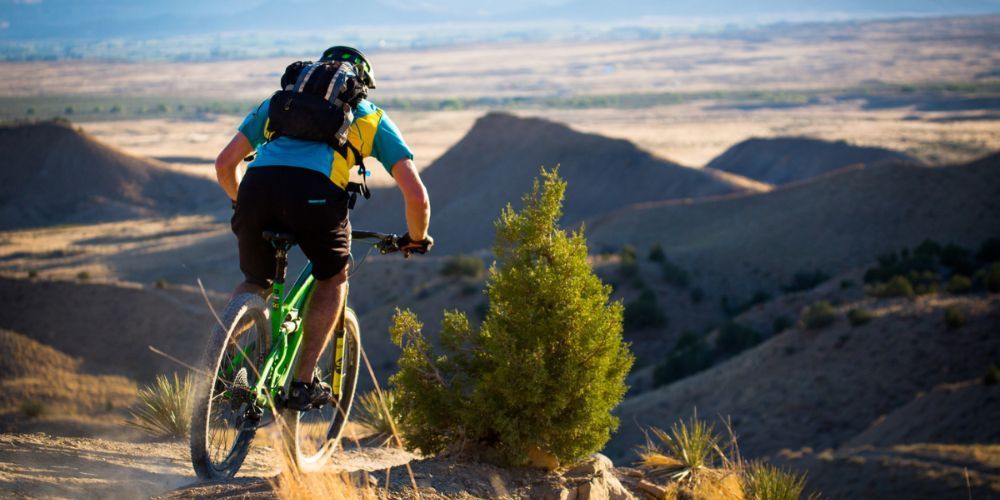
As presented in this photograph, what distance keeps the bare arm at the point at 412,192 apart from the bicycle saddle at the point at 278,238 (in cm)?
56

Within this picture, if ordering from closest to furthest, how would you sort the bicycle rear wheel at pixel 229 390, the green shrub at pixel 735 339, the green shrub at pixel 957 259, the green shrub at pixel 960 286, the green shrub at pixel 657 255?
the bicycle rear wheel at pixel 229 390 → the green shrub at pixel 960 286 → the green shrub at pixel 735 339 → the green shrub at pixel 957 259 → the green shrub at pixel 657 255

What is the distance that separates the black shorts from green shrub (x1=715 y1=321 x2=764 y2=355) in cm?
1841

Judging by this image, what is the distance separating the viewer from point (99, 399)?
656 inches

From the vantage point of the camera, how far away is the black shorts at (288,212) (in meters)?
4.32

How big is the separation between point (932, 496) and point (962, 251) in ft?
55.0

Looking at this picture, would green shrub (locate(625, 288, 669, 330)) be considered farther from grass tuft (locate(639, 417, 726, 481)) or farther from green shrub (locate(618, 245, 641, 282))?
grass tuft (locate(639, 417, 726, 481))

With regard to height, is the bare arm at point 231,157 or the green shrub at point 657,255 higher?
the bare arm at point 231,157

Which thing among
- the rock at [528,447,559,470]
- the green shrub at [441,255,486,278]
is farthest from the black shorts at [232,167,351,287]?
the green shrub at [441,255,486,278]

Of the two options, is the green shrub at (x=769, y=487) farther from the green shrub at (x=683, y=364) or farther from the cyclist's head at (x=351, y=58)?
the green shrub at (x=683, y=364)

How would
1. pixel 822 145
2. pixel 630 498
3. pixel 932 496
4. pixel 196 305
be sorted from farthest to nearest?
1. pixel 822 145
2. pixel 196 305
3. pixel 932 496
4. pixel 630 498

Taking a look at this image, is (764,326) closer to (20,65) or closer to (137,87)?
(137,87)

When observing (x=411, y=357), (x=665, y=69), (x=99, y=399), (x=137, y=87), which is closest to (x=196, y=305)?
(x=99, y=399)

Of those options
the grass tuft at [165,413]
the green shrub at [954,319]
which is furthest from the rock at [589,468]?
the green shrub at [954,319]

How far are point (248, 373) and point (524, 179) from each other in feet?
127
